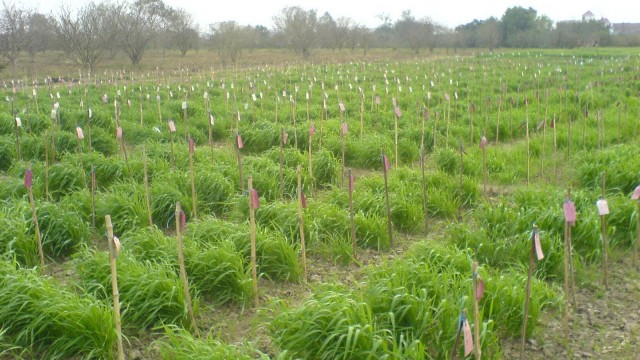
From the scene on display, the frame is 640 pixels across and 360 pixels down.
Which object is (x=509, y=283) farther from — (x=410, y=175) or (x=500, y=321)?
(x=410, y=175)

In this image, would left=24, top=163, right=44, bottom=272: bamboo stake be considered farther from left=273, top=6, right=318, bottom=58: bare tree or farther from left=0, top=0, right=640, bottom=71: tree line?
left=273, top=6, right=318, bottom=58: bare tree

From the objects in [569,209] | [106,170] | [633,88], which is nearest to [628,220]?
[569,209]

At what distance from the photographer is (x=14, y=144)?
6426 millimetres

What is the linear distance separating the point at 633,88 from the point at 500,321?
34.7 ft

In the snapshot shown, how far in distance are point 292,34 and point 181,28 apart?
7.46m

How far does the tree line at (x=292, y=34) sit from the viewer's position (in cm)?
2339

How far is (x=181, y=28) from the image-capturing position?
1320 inches

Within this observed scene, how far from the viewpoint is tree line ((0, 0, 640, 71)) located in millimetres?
23391

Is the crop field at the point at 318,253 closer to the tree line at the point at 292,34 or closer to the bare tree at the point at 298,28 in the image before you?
the tree line at the point at 292,34

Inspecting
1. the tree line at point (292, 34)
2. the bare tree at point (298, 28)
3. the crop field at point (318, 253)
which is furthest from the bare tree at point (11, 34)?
the bare tree at point (298, 28)

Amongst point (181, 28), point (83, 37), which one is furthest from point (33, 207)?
point (181, 28)

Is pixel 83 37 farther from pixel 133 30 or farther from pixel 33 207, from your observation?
pixel 33 207

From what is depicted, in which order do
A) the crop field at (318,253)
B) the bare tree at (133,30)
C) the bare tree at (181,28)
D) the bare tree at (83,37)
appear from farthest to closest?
the bare tree at (181,28) → the bare tree at (133,30) → the bare tree at (83,37) → the crop field at (318,253)

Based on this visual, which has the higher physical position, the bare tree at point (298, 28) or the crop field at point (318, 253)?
the bare tree at point (298, 28)
